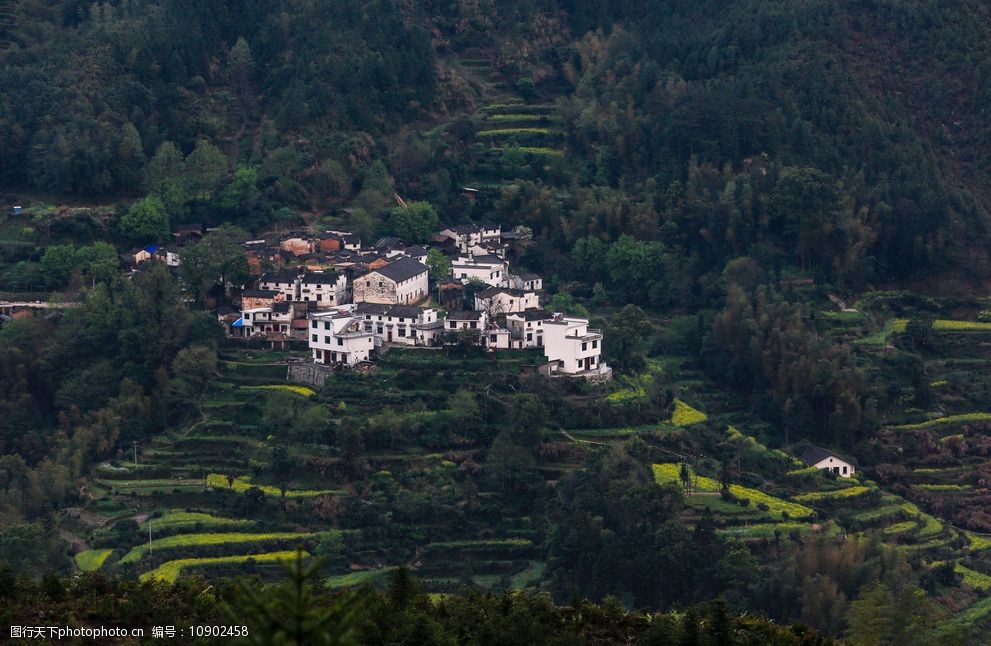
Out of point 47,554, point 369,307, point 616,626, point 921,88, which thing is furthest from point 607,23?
point 616,626

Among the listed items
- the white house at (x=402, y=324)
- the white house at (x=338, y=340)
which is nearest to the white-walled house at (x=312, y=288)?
the white house at (x=402, y=324)

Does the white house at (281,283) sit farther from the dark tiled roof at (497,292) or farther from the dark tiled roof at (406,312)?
the dark tiled roof at (497,292)

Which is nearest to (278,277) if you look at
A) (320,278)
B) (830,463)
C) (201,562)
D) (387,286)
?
(320,278)

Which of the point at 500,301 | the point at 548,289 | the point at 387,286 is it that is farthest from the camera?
the point at 548,289

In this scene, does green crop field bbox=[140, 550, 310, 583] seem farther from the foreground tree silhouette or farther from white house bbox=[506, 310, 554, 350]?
the foreground tree silhouette

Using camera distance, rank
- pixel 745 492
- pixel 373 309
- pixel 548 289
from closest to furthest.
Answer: pixel 745 492, pixel 373 309, pixel 548 289

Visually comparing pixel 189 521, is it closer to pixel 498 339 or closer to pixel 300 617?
pixel 498 339

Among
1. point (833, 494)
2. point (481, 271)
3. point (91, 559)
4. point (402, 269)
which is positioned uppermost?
point (402, 269)
